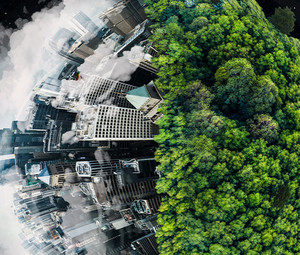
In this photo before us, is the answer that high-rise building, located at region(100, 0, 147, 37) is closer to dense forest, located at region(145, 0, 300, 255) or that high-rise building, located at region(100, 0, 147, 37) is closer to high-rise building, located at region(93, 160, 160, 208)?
dense forest, located at region(145, 0, 300, 255)

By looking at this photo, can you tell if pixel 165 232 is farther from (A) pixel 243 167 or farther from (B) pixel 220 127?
(B) pixel 220 127

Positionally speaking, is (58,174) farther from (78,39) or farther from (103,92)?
(78,39)

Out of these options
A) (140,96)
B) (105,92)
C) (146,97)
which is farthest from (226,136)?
(105,92)

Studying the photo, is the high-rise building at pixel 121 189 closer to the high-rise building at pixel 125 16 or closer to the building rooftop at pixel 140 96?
the building rooftop at pixel 140 96

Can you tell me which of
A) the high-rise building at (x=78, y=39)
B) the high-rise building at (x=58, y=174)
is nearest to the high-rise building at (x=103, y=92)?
the high-rise building at (x=78, y=39)

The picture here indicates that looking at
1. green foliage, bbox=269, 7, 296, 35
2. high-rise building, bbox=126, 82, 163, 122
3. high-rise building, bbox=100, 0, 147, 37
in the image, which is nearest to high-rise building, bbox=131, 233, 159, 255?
high-rise building, bbox=126, 82, 163, 122
